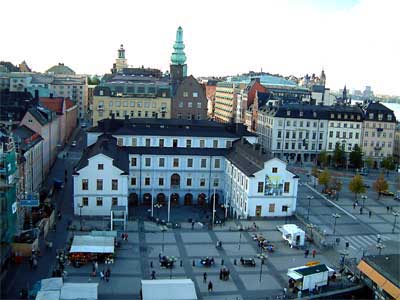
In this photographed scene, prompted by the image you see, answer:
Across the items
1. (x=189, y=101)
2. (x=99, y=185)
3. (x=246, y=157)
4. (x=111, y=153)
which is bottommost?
(x=99, y=185)

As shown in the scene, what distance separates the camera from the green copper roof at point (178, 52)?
12706 centimetres

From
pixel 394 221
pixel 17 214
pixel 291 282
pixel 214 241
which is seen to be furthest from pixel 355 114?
pixel 17 214

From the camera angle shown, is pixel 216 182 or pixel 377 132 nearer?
pixel 216 182

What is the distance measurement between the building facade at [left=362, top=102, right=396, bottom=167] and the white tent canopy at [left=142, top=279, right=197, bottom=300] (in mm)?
72324

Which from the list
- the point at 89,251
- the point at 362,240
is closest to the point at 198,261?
the point at 89,251

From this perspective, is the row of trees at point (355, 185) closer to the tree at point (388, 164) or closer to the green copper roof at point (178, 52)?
the tree at point (388, 164)

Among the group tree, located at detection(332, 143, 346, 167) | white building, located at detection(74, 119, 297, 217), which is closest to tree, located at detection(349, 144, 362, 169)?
tree, located at detection(332, 143, 346, 167)

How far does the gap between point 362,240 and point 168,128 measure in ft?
102

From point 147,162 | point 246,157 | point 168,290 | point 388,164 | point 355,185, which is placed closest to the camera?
point 168,290

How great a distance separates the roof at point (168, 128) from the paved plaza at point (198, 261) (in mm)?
16868

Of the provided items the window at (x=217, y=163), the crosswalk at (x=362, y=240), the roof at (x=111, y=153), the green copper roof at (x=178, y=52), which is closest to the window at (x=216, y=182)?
the window at (x=217, y=163)

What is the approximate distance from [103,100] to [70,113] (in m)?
19.7

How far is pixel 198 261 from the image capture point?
43500mm

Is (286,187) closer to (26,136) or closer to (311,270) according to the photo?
(311,270)
